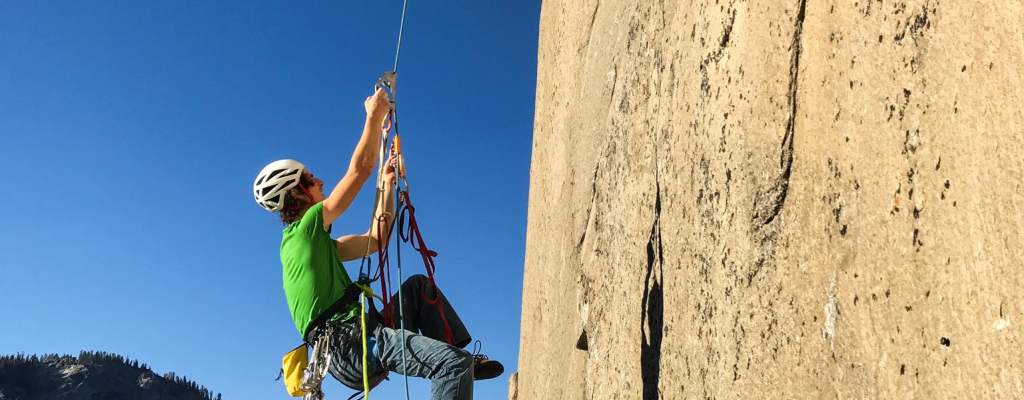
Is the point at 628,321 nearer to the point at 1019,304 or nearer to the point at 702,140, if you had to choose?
the point at 702,140

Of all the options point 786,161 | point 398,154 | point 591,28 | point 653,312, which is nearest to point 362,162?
point 398,154

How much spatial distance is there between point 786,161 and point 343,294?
2.16 meters

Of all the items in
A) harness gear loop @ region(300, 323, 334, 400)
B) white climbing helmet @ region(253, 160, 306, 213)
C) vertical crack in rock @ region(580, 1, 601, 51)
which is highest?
vertical crack in rock @ region(580, 1, 601, 51)

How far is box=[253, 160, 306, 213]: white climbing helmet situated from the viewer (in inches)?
163

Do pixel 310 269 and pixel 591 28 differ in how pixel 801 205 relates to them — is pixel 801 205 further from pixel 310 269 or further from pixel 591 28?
pixel 591 28

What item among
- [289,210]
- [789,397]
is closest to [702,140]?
[789,397]

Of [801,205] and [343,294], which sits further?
[343,294]

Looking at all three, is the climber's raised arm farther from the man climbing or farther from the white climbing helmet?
the white climbing helmet

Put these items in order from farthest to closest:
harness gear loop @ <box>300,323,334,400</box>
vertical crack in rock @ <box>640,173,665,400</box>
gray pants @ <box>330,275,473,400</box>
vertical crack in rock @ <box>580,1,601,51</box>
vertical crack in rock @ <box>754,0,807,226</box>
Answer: vertical crack in rock @ <box>580,1,601,51</box> < harness gear loop @ <box>300,323,334,400</box> < gray pants @ <box>330,275,473,400</box> < vertical crack in rock @ <box>640,173,665,400</box> < vertical crack in rock @ <box>754,0,807,226</box>

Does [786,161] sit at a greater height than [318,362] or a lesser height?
greater

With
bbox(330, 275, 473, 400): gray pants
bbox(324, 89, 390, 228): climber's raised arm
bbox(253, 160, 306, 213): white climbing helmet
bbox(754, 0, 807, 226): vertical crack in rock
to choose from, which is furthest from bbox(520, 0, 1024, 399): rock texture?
bbox(253, 160, 306, 213): white climbing helmet

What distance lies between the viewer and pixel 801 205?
2719mm

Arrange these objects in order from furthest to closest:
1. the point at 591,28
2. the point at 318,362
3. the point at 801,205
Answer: the point at 591,28 < the point at 318,362 < the point at 801,205

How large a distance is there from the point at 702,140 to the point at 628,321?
3.30 ft
